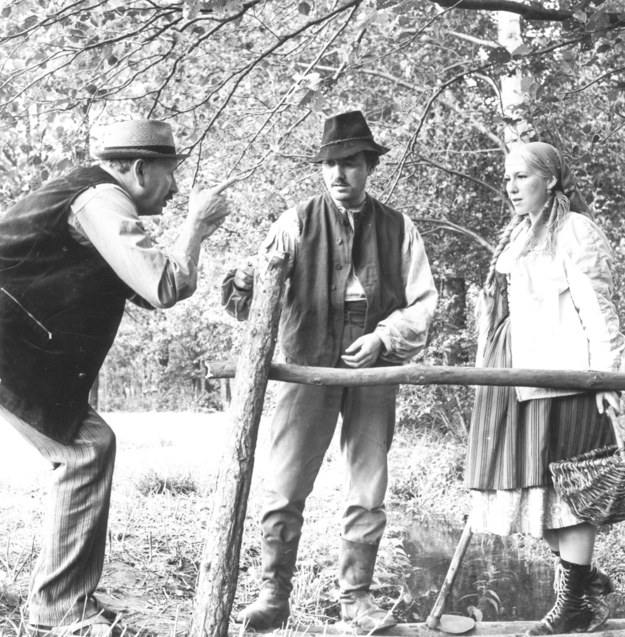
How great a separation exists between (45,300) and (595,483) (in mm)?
2195

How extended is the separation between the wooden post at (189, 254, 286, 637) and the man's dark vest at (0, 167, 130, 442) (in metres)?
0.58

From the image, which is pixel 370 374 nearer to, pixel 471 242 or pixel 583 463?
pixel 583 463

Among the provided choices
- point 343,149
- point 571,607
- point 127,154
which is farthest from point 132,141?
point 571,607

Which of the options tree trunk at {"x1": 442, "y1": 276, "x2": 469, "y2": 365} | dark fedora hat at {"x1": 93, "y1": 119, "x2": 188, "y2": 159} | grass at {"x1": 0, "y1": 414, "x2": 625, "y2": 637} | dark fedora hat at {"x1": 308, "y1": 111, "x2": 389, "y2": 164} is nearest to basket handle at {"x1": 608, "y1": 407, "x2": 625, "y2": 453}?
grass at {"x1": 0, "y1": 414, "x2": 625, "y2": 637}

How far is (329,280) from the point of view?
3.48 m

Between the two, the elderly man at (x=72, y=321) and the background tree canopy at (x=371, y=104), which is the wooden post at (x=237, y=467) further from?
the background tree canopy at (x=371, y=104)

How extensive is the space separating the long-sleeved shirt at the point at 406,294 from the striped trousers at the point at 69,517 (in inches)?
34.2

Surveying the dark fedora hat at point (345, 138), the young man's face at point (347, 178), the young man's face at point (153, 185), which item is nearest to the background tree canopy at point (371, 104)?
the dark fedora hat at point (345, 138)

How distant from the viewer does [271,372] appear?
3.17 metres

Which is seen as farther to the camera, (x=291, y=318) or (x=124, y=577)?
(x=124, y=577)

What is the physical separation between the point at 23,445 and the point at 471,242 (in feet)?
21.4

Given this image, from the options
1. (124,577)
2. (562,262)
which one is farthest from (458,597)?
(562,262)

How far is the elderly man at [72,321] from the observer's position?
2846 millimetres

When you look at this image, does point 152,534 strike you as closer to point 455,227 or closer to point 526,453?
point 526,453
